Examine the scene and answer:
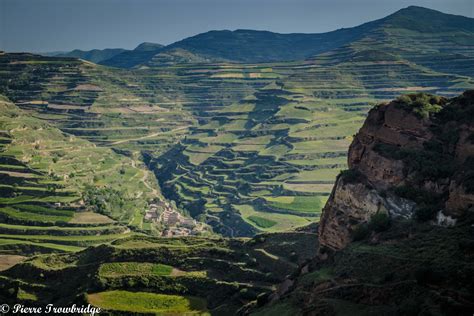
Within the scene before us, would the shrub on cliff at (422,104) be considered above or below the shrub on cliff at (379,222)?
above

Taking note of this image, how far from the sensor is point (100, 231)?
116m

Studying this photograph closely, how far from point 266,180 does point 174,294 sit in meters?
104

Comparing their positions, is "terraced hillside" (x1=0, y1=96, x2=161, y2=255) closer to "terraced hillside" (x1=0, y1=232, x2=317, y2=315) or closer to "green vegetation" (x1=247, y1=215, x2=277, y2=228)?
"green vegetation" (x1=247, y1=215, x2=277, y2=228)

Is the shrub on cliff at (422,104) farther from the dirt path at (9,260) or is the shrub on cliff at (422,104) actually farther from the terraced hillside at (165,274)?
the dirt path at (9,260)

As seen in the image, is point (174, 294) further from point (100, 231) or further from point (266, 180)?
point (266, 180)

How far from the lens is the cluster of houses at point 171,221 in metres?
130

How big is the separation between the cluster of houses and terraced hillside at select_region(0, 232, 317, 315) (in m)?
45.9

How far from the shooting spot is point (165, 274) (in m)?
70.9

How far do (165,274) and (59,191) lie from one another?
67.0 m

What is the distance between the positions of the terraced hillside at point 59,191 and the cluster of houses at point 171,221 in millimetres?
3115

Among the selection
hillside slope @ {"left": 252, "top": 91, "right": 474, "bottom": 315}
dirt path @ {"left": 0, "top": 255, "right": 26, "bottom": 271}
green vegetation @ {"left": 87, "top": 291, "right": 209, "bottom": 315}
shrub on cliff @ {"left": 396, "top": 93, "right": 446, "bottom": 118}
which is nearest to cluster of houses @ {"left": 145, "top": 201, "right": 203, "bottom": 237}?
dirt path @ {"left": 0, "top": 255, "right": 26, "bottom": 271}

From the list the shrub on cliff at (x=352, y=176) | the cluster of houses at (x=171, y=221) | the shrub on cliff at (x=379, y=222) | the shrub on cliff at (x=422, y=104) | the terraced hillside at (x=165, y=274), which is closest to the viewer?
the shrub on cliff at (x=379, y=222)

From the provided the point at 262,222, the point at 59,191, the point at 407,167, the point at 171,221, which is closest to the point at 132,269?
the point at 407,167

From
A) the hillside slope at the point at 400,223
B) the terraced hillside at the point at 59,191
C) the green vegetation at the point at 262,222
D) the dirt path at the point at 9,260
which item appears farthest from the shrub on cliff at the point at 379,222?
the green vegetation at the point at 262,222
